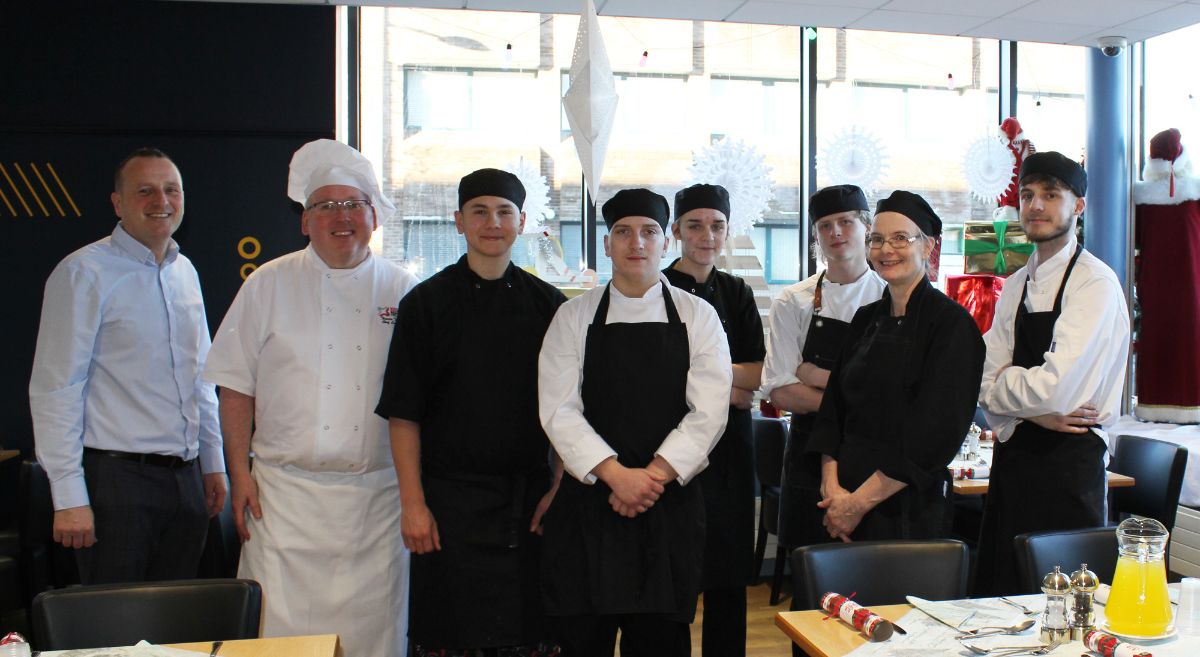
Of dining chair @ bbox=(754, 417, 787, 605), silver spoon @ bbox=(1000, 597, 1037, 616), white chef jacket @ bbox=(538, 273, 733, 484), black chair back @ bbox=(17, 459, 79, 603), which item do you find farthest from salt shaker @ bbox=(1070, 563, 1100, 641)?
black chair back @ bbox=(17, 459, 79, 603)

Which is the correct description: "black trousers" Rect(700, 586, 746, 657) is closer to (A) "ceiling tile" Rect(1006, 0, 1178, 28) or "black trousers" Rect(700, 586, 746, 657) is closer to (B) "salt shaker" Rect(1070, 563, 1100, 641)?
(B) "salt shaker" Rect(1070, 563, 1100, 641)

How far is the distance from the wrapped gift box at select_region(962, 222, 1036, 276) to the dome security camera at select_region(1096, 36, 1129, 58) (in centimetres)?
105

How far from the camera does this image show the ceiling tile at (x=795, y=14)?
14.7ft

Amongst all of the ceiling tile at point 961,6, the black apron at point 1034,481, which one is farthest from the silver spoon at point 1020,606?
the ceiling tile at point 961,6

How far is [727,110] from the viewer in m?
5.63

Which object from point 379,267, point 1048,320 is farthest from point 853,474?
point 379,267

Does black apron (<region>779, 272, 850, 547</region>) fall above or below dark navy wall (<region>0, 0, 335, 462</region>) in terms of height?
below

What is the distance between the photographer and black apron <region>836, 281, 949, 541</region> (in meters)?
2.34

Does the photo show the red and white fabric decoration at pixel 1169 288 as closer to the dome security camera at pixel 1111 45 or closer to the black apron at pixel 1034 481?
the dome security camera at pixel 1111 45

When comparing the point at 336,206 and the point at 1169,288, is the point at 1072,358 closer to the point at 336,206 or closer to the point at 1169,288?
the point at 336,206

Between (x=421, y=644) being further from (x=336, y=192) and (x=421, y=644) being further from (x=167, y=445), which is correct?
(x=336, y=192)

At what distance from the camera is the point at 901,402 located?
233 cm

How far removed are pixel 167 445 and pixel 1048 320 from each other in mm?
2506

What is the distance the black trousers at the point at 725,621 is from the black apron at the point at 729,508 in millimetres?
63
